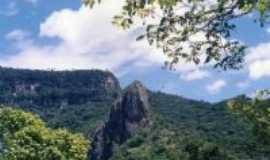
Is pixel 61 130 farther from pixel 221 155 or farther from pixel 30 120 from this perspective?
pixel 221 155

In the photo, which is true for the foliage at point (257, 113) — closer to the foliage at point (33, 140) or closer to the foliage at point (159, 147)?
the foliage at point (33, 140)

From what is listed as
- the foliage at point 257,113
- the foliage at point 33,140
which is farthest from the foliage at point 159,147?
the foliage at point 257,113

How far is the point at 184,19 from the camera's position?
15180mm

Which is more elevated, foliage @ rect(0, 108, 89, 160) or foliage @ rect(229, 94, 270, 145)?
foliage @ rect(229, 94, 270, 145)

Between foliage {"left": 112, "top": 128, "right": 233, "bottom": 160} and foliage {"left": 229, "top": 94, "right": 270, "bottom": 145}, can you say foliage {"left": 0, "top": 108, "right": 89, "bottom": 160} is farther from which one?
foliage {"left": 112, "top": 128, "right": 233, "bottom": 160}

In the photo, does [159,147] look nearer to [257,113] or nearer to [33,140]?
[33,140]

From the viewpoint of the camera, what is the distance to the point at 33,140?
48062 millimetres

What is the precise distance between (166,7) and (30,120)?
37.1 metres

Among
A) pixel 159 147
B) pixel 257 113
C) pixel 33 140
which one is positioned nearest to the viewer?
pixel 257 113

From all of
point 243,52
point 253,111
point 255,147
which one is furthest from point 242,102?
point 243,52

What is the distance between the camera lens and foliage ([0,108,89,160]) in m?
46.9

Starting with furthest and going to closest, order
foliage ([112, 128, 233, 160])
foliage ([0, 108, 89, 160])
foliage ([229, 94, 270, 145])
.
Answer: foliage ([112, 128, 233, 160])
foliage ([0, 108, 89, 160])
foliage ([229, 94, 270, 145])

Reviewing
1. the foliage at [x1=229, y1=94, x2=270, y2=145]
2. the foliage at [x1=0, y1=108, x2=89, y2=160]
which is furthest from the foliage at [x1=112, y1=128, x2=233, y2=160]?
the foliage at [x1=229, y1=94, x2=270, y2=145]

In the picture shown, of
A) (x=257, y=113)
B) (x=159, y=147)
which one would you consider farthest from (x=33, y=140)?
(x=159, y=147)
